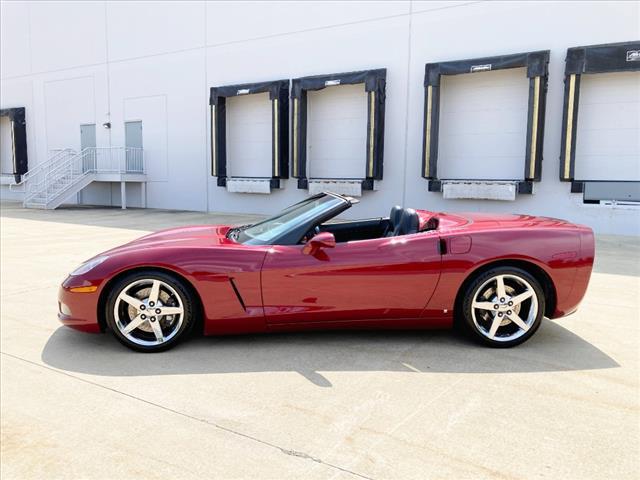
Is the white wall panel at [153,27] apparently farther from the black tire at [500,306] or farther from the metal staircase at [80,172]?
the black tire at [500,306]

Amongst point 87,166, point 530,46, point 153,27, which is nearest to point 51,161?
point 87,166

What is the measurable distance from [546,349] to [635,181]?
30.4 feet

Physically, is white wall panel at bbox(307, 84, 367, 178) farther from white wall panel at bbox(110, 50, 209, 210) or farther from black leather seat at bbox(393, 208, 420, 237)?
black leather seat at bbox(393, 208, 420, 237)

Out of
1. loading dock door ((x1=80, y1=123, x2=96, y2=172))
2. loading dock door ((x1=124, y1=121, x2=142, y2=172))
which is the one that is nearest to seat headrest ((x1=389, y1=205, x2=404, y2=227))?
loading dock door ((x1=124, y1=121, x2=142, y2=172))

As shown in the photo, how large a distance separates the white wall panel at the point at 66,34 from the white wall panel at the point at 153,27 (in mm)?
815

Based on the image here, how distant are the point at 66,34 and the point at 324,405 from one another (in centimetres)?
2351

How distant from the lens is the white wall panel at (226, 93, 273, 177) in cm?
1635

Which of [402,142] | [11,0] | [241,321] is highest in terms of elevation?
[11,0]

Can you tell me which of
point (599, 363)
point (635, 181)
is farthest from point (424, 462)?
point (635, 181)

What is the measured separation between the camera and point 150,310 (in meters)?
3.66

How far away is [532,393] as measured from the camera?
3.05 metres

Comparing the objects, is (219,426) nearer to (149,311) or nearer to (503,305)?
(149,311)

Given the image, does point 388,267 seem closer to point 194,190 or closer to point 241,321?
point 241,321

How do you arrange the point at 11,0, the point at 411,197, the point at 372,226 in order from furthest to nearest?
1. the point at 11,0
2. the point at 411,197
3. the point at 372,226
